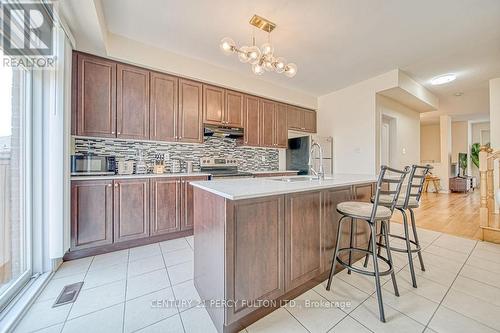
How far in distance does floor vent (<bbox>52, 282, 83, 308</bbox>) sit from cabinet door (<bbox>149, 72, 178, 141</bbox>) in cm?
182

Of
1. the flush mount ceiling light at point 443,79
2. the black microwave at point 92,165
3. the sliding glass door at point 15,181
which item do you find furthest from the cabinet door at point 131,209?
the flush mount ceiling light at point 443,79

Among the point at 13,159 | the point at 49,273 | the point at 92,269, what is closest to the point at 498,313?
the point at 92,269

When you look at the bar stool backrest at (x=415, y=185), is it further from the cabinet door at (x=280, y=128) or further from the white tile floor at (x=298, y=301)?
the cabinet door at (x=280, y=128)

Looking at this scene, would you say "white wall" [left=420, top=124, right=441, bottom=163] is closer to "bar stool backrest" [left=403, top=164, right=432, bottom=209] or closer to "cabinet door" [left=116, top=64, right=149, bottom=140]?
"bar stool backrest" [left=403, top=164, right=432, bottom=209]

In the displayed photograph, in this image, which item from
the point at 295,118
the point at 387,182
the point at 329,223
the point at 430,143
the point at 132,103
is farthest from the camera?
the point at 430,143

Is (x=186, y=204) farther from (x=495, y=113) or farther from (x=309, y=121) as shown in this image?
(x=495, y=113)

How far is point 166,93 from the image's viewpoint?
3.02 metres

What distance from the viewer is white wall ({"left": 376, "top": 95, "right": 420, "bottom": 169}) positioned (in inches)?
174

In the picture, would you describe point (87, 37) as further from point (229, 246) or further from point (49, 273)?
point (229, 246)

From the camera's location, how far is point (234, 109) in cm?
369

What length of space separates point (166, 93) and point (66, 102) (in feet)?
3.88

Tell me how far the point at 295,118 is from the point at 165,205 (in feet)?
10.8

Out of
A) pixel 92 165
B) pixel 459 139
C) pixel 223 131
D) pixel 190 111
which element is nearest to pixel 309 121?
pixel 223 131

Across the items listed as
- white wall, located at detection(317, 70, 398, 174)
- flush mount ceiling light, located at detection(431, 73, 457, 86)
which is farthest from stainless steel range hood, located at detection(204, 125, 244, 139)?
flush mount ceiling light, located at detection(431, 73, 457, 86)
